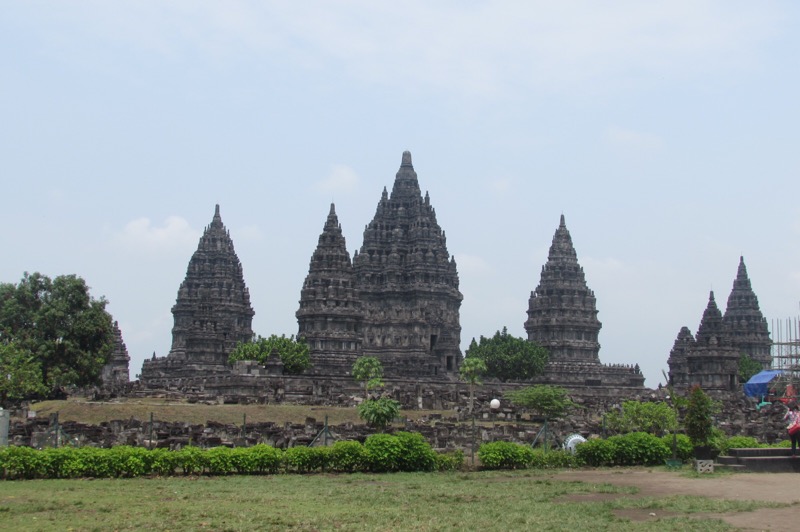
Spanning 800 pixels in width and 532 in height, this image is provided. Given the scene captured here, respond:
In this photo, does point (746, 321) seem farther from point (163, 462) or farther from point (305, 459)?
point (163, 462)

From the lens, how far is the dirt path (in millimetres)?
24922

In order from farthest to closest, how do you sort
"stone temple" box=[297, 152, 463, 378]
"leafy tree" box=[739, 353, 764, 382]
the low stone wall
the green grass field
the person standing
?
"leafy tree" box=[739, 353, 764, 382]
"stone temple" box=[297, 152, 463, 378]
the green grass field
the low stone wall
the person standing

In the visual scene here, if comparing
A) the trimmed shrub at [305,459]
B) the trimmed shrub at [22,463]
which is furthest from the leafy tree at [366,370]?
the trimmed shrub at [22,463]

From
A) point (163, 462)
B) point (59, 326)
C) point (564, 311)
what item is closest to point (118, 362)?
point (59, 326)

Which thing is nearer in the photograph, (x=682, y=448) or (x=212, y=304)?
(x=682, y=448)

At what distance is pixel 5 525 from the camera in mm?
24406

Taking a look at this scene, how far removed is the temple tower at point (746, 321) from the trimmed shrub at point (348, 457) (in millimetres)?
107265

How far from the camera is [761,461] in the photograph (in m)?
37.2

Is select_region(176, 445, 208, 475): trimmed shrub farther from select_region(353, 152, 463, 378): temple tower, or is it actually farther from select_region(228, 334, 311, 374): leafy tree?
select_region(353, 152, 463, 378): temple tower

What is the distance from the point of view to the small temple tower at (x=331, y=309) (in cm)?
10625

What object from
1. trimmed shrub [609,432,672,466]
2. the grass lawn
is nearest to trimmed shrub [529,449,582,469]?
trimmed shrub [609,432,672,466]

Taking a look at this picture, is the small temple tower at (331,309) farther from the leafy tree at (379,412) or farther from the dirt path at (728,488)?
the dirt path at (728,488)

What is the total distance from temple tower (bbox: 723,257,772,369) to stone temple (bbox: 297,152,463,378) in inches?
1675

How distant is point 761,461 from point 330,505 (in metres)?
17.8
